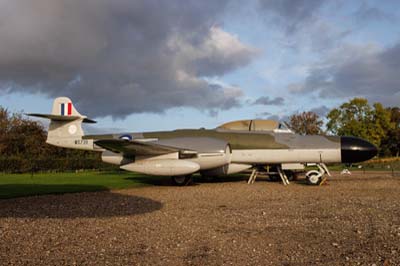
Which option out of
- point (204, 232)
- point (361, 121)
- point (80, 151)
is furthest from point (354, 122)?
point (204, 232)

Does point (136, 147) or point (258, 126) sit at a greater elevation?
point (258, 126)

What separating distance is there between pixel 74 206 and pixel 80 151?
3276cm

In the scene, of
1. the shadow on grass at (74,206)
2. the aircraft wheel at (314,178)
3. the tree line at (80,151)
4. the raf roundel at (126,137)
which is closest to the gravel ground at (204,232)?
the shadow on grass at (74,206)

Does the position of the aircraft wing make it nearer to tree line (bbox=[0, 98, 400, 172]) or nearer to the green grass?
the green grass

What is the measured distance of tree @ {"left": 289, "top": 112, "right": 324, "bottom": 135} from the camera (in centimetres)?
4866

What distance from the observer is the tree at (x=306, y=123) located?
1916 inches

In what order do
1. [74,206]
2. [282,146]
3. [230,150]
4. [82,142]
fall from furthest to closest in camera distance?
[82,142]
[230,150]
[282,146]
[74,206]

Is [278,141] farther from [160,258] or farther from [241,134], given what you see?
[160,258]

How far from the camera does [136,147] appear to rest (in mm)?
11625

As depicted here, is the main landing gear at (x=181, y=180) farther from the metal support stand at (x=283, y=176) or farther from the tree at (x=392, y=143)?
the tree at (x=392, y=143)

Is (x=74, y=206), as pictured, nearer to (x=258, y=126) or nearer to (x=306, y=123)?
(x=258, y=126)

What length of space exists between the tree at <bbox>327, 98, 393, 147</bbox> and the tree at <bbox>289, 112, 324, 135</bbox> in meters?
3.65

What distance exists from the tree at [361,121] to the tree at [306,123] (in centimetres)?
365

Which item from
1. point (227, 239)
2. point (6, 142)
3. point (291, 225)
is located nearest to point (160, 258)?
point (227, 239)
